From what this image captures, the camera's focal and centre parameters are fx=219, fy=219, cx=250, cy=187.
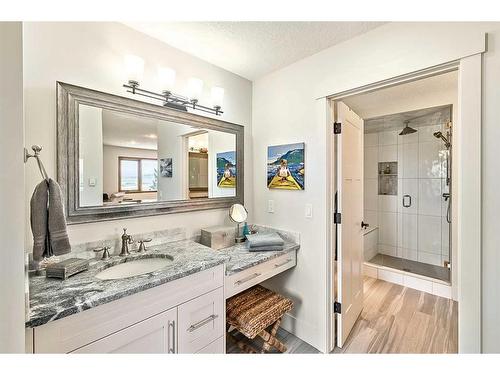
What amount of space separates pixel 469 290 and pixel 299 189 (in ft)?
3.71

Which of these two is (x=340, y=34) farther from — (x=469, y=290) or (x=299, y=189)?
(x=469, y=290)

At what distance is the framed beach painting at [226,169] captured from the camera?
6.57 ft

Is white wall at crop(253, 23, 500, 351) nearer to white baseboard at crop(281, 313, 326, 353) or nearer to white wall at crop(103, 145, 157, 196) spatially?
white baseboard at crop(281, 313, 326, 353)

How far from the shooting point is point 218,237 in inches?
70.4

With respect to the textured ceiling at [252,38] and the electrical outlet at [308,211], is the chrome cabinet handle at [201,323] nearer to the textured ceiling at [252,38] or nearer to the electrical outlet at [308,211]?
the electrical outlet at [308,211]

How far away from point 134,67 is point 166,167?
67 centimetres

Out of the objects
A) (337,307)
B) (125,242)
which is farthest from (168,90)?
(337,307)

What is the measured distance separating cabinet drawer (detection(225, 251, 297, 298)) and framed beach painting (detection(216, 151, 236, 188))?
78cm

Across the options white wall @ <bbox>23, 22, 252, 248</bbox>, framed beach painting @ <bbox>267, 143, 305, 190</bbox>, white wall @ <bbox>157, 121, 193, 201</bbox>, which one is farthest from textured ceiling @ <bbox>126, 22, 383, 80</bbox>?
framed beach painting @ <bbox>267, 143, 305, 190</bbox>

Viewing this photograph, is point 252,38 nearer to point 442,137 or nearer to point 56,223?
point 56,223

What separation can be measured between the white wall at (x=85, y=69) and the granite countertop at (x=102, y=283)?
23 centimetres

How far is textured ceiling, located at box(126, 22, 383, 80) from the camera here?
1426 millimetres

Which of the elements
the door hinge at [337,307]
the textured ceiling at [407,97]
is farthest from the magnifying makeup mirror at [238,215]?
the textured ceiling at [407,97]

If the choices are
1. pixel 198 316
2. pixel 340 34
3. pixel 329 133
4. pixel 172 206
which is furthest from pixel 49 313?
pixel 340 34
